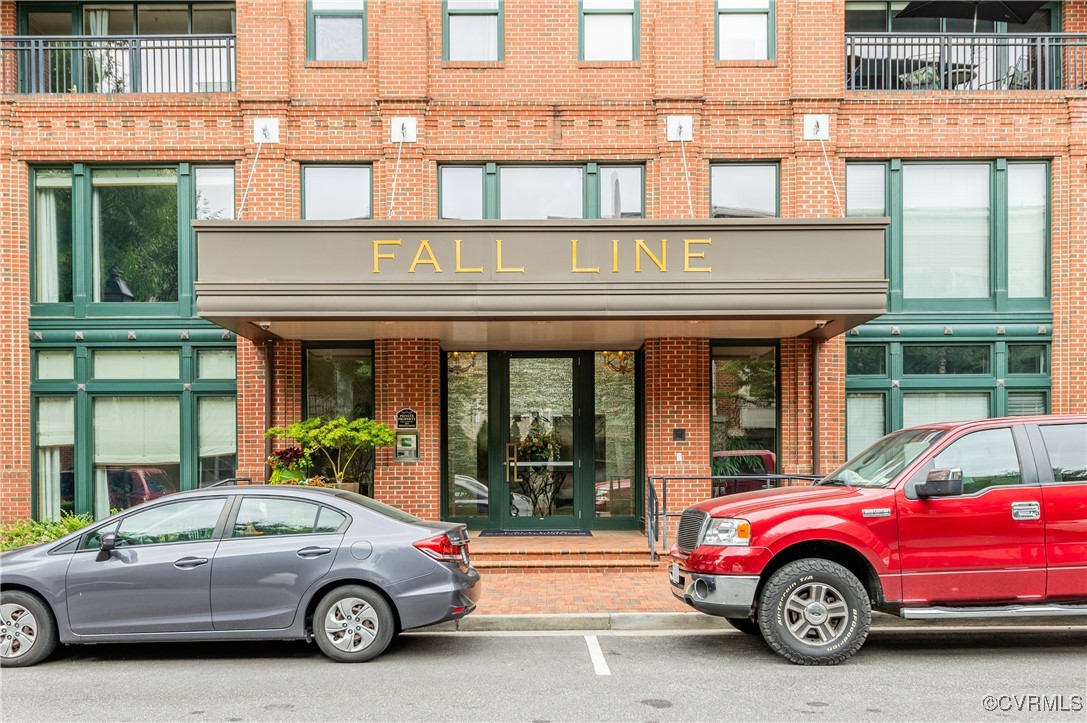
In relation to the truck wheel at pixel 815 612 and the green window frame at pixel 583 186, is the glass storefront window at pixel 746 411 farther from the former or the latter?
the truck wheel at pixel 815 612

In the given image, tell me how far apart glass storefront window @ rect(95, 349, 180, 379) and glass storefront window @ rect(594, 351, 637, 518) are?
6.30 m

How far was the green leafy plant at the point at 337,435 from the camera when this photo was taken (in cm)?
1154

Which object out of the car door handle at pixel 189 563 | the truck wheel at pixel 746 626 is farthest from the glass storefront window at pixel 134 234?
the truck wheel at pixel 746 626

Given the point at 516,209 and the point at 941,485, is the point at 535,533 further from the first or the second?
the point at 941,485

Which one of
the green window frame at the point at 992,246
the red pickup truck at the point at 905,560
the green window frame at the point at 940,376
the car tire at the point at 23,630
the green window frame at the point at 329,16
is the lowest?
the car tire at the point at 23,630

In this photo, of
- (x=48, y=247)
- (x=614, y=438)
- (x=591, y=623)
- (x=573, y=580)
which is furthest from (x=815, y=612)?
(x=48, y=247)

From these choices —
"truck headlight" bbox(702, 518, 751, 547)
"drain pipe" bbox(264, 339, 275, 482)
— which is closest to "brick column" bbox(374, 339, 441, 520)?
"drain pipe" bbox(264, 339, 275, 482)

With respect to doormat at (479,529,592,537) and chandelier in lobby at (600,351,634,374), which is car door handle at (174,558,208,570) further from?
chandelier in lobby at (600,351,634,374)

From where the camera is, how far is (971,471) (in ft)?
23.8

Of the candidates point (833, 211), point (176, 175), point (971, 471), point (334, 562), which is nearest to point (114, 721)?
point (334, 562)

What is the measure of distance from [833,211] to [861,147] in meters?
1.08

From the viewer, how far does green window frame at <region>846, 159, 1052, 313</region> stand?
42.3ft

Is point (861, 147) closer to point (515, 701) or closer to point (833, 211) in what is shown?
point (833, 211)

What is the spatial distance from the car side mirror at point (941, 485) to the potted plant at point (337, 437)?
7.02m
